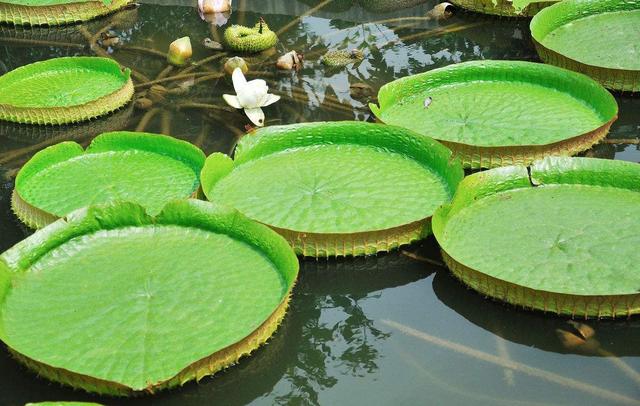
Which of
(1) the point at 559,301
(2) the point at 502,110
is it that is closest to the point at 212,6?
(2) the point at 502,110

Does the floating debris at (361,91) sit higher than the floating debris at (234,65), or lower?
lower

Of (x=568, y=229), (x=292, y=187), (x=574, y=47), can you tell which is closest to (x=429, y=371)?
(x=568, y=229)

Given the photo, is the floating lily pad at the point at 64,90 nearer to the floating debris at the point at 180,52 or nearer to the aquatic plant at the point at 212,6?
the floating debris at the point at 180,52

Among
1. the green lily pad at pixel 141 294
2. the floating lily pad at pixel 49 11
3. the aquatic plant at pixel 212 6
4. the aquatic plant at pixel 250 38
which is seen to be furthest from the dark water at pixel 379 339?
the floating lily pad at pixel 49 11

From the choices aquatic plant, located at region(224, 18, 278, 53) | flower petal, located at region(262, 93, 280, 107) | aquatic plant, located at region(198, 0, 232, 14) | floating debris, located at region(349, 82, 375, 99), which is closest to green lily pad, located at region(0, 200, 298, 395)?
flower petal, located at region(262, 93, 280, 107)

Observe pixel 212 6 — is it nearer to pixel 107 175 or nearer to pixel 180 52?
pixel 180 52

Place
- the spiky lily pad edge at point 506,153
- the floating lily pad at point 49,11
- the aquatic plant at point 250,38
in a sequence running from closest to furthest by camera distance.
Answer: the spiky lily pad edge at point 506,153 < the aquatic plant at point 250,38 < the floating lily pad at point 49,11
